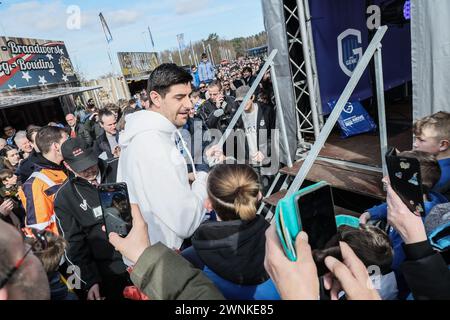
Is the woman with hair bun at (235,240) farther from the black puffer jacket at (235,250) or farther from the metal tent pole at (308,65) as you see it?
the metal tent pole at (308,65)

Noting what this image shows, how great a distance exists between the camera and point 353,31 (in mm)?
5660

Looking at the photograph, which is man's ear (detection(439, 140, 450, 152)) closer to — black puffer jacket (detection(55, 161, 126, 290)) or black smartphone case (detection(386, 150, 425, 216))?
black smartphone case (detection(386, 150, 425, 216))

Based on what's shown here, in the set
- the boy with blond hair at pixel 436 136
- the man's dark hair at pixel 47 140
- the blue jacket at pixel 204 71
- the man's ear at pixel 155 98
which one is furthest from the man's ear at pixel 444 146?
the blue jacket at pixel 204 71

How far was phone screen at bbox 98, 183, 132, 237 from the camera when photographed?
1342 millimetres

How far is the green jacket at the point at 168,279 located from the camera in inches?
42.1

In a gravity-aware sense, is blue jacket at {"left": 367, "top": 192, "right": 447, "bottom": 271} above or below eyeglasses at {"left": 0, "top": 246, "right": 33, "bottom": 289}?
below

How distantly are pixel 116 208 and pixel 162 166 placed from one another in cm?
39

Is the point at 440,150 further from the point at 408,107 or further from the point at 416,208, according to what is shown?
the point at 408,107

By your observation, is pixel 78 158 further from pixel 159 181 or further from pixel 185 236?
pixel 185 236

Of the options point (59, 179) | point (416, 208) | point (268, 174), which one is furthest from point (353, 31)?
point (59, 179)

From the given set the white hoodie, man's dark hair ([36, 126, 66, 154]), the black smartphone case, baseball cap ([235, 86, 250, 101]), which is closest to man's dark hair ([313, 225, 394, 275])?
the black smartphone case

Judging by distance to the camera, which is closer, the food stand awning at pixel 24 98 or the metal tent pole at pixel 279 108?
the metal tent pole at pixel 279 108

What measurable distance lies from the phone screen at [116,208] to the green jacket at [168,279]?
9.3 inches

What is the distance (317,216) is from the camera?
3.18 ft
